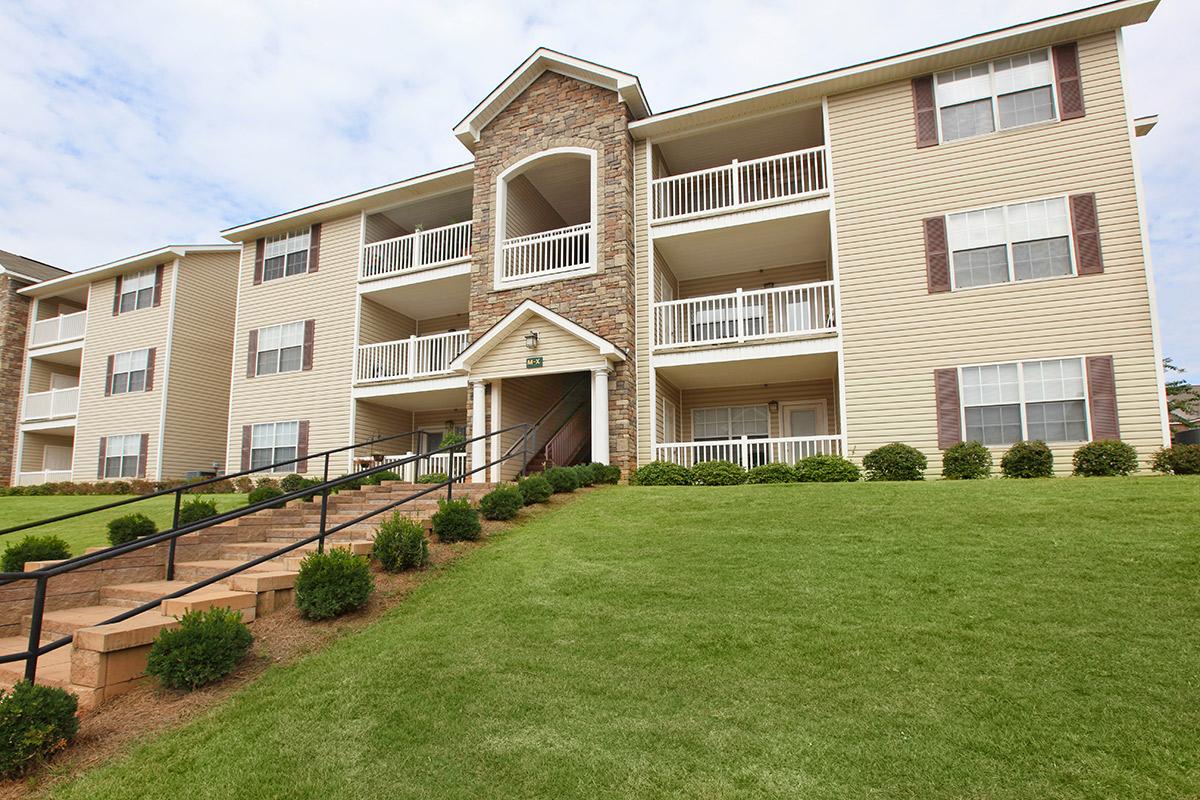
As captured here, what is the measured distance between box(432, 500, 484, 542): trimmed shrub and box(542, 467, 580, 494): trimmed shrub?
2.98 meters

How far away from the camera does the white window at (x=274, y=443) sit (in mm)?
19297

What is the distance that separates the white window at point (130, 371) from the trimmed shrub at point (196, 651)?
21.4 metres

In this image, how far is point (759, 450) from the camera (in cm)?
1517

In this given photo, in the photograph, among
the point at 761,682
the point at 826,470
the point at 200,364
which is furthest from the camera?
the point at 200,364

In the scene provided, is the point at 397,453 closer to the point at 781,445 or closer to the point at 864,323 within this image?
the point at 781,445

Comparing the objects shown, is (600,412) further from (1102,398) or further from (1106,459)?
(1102,398)

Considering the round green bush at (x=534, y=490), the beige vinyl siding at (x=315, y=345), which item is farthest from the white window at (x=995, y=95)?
the beige vinyl siding at (x=315, y=345)

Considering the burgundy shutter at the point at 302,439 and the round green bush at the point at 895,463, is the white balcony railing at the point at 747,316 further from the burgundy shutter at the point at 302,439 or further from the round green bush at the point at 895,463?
the burgundy shutter at the point at 302,439

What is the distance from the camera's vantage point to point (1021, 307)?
12.5m

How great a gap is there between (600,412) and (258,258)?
1347 cm

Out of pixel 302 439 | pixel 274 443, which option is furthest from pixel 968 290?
pixel 274 443

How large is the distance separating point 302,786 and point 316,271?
1844 centimetres

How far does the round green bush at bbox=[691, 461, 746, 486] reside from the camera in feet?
42.5

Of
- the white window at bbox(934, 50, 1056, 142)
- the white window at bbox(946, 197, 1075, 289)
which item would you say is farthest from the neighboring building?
the white window at bbox(946, 197, 1075, 289)
